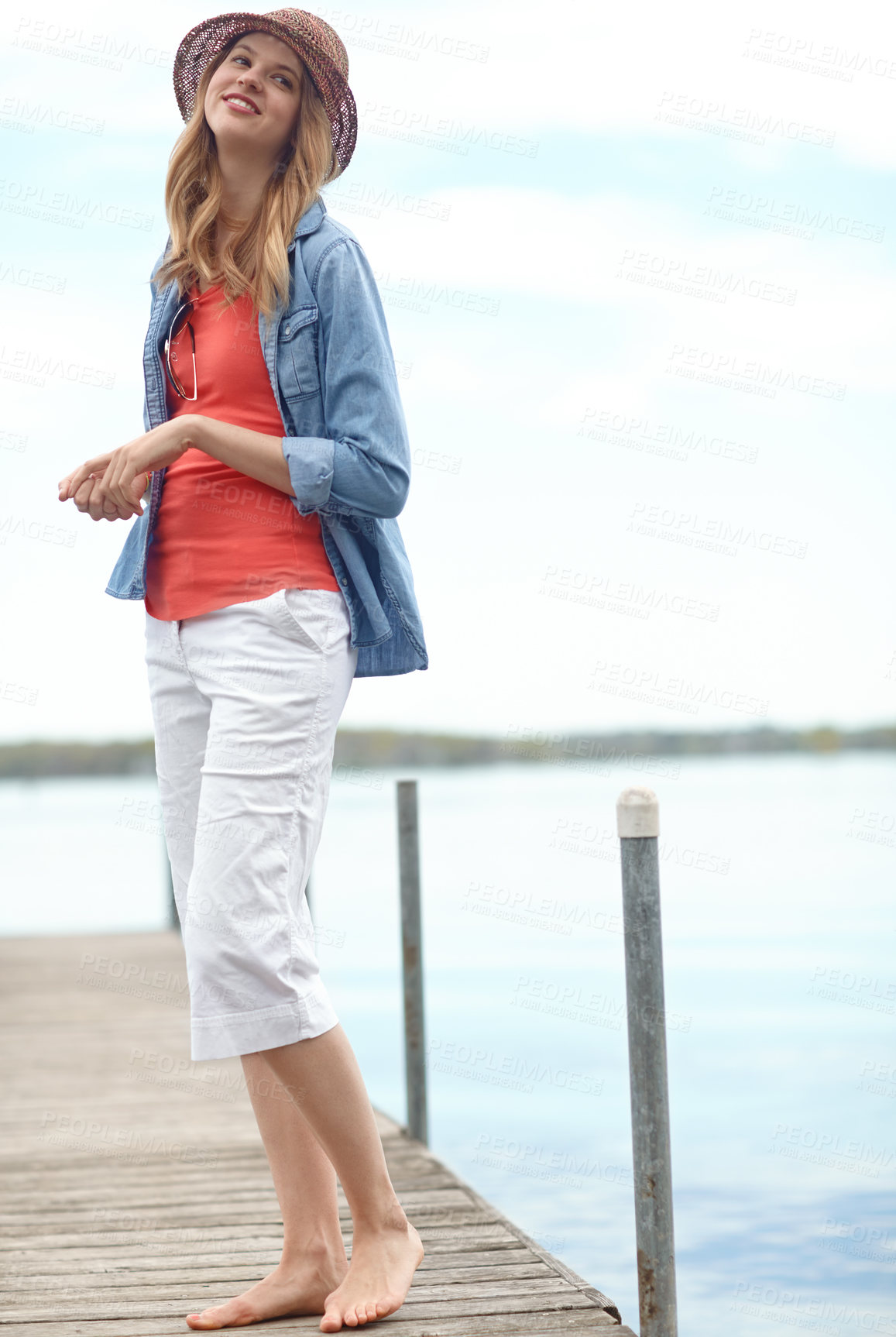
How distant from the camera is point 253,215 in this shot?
6.32 feet

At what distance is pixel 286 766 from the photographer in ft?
5.79

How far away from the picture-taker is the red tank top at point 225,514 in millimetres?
1824

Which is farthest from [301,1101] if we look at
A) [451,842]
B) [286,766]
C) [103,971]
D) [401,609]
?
[451,842]

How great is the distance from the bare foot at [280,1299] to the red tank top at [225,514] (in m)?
0.92

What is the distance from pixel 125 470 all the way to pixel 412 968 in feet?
5.96

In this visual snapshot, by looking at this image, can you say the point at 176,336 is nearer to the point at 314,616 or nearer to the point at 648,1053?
the point at 314,616

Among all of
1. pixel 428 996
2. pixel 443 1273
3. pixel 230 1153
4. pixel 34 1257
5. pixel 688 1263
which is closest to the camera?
pixel 443 1273

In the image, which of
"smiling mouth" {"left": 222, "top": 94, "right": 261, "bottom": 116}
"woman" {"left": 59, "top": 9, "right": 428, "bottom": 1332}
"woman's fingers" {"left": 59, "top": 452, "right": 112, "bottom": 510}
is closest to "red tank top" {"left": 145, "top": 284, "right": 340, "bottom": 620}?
"woman" {"left": 59, "top": 9, "right": 428, "bottom": 1332}

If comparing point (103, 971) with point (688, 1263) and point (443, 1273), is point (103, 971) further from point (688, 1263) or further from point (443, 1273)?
point (443, 1273)

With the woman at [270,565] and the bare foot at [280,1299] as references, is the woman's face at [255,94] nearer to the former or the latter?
the woman at [270,565]

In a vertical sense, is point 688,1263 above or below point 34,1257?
below

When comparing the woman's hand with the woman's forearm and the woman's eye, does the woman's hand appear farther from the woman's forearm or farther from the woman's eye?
the woman's eye

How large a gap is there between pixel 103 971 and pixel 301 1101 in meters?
5.27

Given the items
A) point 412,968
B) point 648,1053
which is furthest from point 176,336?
point 412,968
